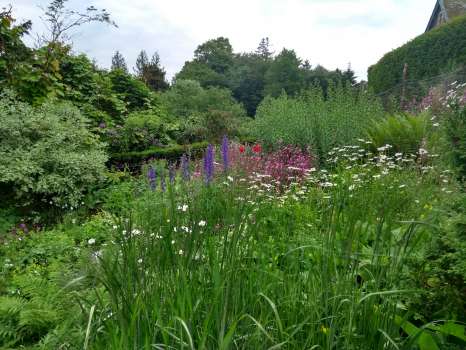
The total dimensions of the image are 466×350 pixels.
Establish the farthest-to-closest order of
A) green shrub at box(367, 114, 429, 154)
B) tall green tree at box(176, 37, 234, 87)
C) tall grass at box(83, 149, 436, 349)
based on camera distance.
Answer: tall green tree at box(176, 37, 234, 87)
green shrub at box(367, 114, 429, 154)
tall grass at box(83, 149, 436, 349)

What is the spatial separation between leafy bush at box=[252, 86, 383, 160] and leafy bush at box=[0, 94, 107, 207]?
3326 millimetres

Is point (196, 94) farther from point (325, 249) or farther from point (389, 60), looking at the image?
point (325, 249)

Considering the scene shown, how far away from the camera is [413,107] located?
380 inches

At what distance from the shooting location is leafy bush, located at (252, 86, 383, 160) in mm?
7094

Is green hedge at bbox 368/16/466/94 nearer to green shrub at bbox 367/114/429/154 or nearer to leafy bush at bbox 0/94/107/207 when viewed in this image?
green shrub at bbox 367/114/429/154

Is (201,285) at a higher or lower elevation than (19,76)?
lower

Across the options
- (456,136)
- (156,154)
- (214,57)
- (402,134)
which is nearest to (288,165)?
(402,134)

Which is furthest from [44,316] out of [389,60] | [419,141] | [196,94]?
[196,94]

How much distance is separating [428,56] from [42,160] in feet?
40.2

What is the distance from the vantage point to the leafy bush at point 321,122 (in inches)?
279

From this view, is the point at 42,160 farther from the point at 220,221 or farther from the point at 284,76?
the point at 284,76

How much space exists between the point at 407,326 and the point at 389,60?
16.0m

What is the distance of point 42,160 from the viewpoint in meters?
5.92

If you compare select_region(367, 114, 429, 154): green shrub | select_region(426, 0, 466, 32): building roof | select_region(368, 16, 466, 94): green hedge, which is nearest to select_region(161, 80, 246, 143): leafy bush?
select_region(368, 16, 466, 94): green hedge
